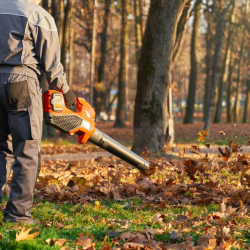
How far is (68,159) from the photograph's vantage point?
9680 mm

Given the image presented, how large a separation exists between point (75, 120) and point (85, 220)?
1011 millimetres

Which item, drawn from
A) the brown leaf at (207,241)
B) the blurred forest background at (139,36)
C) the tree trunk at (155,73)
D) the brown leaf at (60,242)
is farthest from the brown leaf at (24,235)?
the blurred forest background at (139,36)

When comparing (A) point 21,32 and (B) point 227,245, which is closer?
(B) point 227,245

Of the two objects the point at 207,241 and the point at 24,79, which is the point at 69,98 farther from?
the point at 207,241

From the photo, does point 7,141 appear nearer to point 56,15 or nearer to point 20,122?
point 20,122

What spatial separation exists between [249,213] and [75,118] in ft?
6.70

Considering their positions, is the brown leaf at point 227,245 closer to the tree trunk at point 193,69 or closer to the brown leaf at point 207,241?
the brown leaf at point 207,241

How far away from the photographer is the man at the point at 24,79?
3.59m

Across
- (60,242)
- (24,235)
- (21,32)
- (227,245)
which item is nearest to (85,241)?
(60,242)

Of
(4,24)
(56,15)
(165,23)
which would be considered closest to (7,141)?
(4,24)

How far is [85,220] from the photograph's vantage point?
13.0ft

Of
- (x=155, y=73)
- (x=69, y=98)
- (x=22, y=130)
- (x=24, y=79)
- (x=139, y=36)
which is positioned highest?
(x=139, y=36)

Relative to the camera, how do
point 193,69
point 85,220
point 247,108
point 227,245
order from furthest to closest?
point 247,108 → point 193,69 → point 85,220 → point 227,245

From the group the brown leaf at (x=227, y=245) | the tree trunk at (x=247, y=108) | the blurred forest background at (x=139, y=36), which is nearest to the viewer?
the brown leaf at (x=227, y=245)
